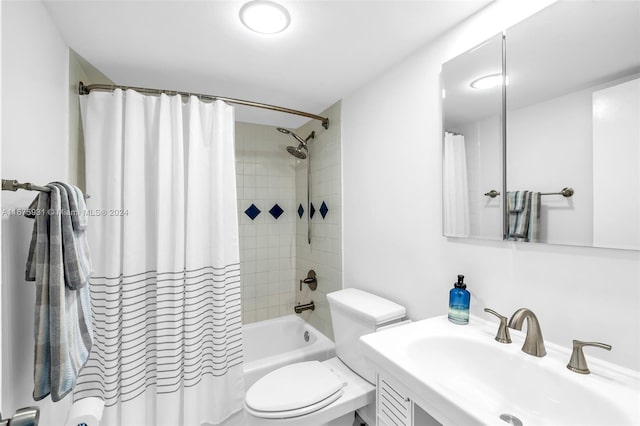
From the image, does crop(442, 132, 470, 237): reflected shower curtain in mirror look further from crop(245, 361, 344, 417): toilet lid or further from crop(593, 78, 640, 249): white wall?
crop(245, 361, 344, 417): toilet lid

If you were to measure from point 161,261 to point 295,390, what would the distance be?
970mm

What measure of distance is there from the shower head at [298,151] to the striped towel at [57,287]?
62.6 inches

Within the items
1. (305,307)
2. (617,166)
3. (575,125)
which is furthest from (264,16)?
(305,307)

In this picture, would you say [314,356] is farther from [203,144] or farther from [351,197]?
[203,144]

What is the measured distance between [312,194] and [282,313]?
120 cm

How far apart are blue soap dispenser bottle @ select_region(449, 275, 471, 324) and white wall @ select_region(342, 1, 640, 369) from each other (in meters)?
0.07

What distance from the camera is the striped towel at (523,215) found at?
1002 mm

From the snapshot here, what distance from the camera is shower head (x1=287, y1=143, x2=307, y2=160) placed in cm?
238

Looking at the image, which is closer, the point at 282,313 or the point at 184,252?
the point at 184,252

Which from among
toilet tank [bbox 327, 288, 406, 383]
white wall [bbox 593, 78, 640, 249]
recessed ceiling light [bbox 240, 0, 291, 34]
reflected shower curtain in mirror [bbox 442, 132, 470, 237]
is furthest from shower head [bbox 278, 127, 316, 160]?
→ white wall [bbox 593, 78, 640, 249]

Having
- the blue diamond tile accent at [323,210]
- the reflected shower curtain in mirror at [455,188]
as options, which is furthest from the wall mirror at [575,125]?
the blue diamond tile accent at [323,210]

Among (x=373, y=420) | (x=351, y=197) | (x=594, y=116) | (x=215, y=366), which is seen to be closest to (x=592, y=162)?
(x=594, y=116)

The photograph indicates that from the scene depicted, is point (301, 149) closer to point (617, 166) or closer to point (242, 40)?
point (242, 40)

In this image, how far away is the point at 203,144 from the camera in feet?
5.52
